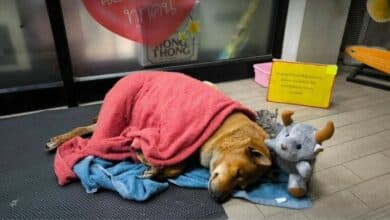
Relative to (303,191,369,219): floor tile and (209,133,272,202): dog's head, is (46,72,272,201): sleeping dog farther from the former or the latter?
(303,191,369,219): floor tile

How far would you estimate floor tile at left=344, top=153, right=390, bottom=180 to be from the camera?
1.28 m

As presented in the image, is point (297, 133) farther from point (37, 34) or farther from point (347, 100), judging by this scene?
point (37, 34)

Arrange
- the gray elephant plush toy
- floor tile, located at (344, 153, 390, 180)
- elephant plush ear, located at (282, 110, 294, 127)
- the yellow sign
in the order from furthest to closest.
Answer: the yellow sign < floor tile, located at (344, 153, 390, 180) < elephant plush ear, located at (282, 110, 294, 127) < the gray elephant plush toy

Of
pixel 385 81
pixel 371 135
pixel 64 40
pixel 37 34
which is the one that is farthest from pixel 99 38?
pixel 385 81

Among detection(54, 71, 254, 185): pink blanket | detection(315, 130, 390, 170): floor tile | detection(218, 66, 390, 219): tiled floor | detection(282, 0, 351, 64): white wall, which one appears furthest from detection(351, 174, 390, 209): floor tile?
detection(282, 0, 351, 64): white wall

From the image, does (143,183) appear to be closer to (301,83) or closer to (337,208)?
(337,208)

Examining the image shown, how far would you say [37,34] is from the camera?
5.63 ft

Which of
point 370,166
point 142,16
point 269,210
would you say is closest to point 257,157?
point 269,210

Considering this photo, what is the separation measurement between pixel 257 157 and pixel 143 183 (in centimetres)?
42

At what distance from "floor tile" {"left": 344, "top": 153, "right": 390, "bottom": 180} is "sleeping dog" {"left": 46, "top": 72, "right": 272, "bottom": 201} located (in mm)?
434

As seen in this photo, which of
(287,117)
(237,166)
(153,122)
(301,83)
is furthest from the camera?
(301,83)

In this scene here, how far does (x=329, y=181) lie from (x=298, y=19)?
1231 millimetres

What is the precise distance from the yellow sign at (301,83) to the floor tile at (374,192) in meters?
0.64

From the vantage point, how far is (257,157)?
1.10 meters
